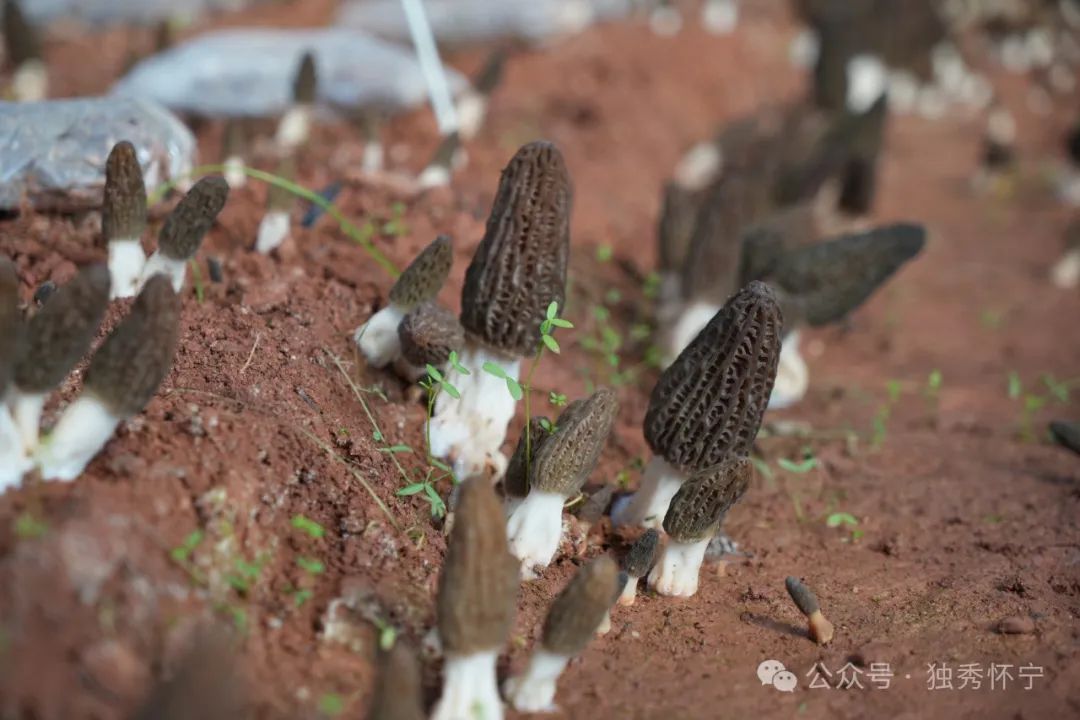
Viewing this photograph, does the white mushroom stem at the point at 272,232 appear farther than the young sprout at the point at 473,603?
Yes

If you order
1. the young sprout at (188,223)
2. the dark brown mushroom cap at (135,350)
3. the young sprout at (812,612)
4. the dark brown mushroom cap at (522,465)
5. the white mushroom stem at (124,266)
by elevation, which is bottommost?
A: the young sprout at (812,612)

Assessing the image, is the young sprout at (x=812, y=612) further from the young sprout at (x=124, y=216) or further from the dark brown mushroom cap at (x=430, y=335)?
the young sprout at (x=124, y=216)

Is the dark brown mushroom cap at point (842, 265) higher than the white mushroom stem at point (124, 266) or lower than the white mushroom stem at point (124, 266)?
lower

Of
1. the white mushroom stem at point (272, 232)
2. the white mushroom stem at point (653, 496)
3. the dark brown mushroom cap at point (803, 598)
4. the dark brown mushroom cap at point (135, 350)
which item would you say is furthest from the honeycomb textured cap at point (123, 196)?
the dark brown mushroom cap at point (803, 598)

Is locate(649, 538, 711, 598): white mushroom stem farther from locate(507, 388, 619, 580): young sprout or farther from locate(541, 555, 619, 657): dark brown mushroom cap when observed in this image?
locate(541, 555, 619, 657): dark brown mushroom cap

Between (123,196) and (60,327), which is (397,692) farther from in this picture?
(123,196)

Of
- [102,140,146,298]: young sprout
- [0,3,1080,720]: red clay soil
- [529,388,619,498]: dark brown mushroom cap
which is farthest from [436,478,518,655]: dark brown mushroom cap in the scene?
[102,140,146,298]: young sprout
